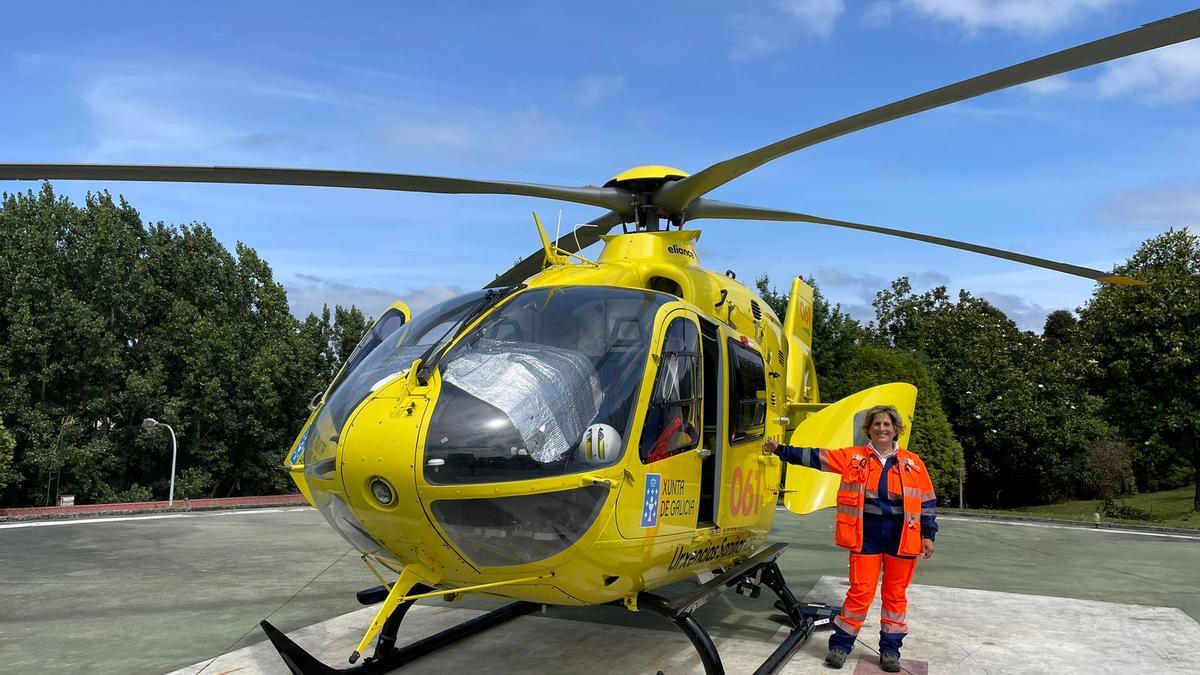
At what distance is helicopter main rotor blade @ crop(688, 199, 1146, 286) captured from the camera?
6.18 metres

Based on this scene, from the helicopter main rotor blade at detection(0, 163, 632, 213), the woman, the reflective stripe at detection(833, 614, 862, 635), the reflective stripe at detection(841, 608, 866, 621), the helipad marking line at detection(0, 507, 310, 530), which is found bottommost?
the helipad marking line at detection(0, 507, 310, 530)

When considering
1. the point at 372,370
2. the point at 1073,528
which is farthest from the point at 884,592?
the point at 1073,528

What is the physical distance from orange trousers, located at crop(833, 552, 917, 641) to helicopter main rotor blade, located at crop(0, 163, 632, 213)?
3.63 meters

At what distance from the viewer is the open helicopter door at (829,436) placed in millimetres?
5531

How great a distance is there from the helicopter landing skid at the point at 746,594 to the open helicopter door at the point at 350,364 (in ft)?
6.42

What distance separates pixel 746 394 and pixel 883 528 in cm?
125

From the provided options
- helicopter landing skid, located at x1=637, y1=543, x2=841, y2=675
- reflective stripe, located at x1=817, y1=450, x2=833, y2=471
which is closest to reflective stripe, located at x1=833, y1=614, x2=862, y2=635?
helicopter landing skid, located at x1=637, y1=543, x2=841, y2=675

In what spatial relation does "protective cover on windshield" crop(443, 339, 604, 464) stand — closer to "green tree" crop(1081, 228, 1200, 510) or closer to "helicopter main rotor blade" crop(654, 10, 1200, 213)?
"helicopter main rotor blade" crop(654, 10, 1200, 213)

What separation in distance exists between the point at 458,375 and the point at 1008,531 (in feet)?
42.2

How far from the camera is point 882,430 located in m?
5.30

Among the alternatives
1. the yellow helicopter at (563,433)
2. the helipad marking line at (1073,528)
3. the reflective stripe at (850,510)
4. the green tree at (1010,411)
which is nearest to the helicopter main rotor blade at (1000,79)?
the yellow helicopter at (563,433)

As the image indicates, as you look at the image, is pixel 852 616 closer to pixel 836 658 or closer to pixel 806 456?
pixel 836 658

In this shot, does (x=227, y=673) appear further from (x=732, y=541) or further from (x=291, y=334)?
(x=291, y=334)

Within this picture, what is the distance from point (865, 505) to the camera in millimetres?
5246
